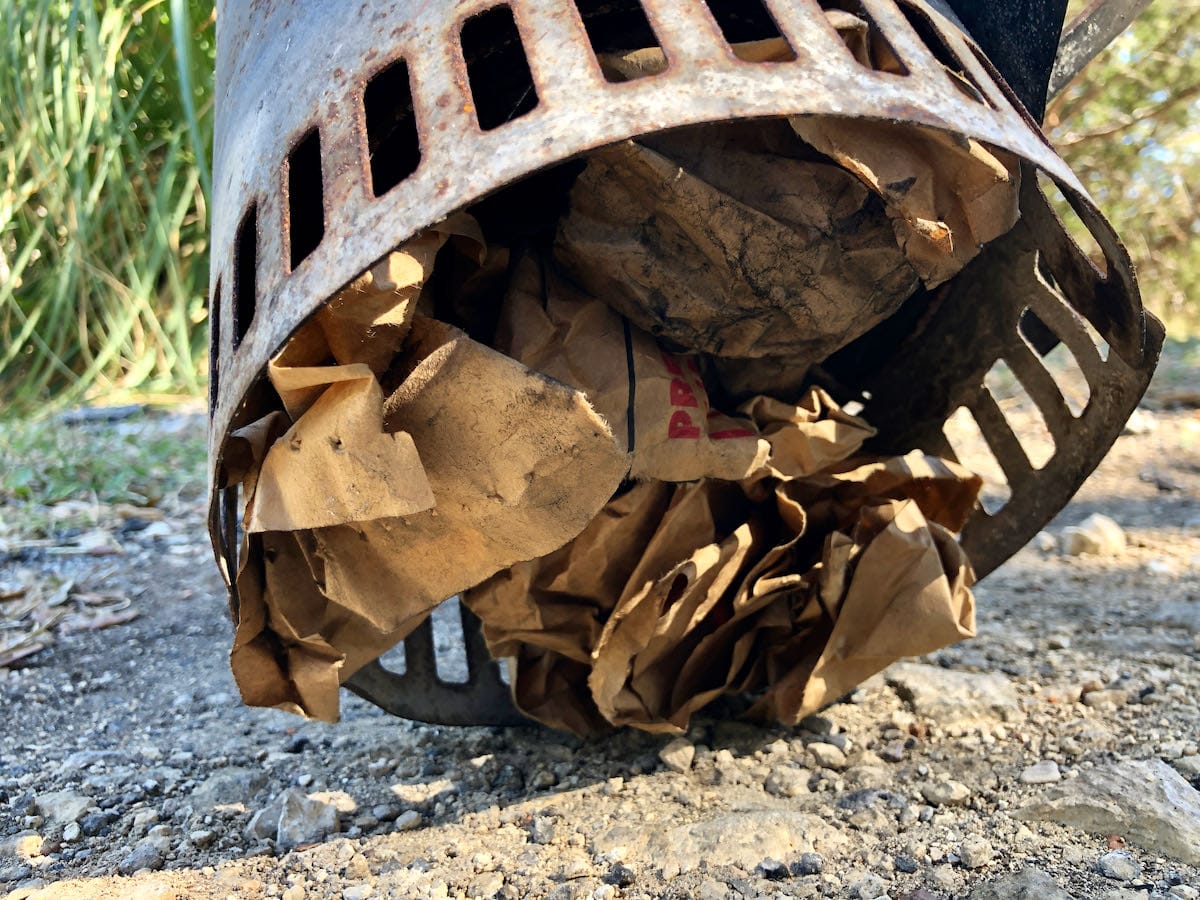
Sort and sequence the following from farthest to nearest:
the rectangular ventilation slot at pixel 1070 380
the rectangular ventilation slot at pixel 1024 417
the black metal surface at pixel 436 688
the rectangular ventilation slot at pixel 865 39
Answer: the rectangular ventilation slot at pixel 1070 380
the rectangular ventilation slot at pixel 1024 417
the black metal surface at pixel 436 688
the rectangular ventilation slot at pixel 865 39

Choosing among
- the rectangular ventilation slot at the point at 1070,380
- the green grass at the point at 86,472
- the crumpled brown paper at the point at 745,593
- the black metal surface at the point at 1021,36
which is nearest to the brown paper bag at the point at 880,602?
the crumpled brown paper at the point at 745,593

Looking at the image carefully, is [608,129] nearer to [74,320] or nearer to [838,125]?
[838,125]

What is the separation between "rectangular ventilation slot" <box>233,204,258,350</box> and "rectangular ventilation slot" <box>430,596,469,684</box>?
0.87 m

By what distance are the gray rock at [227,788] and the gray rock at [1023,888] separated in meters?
0.97

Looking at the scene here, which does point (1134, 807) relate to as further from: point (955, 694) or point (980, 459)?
point (980, 459)

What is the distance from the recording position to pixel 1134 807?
50.4 inches

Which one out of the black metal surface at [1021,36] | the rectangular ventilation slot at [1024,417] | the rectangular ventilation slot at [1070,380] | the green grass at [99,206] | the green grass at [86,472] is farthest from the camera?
the rectangular ventilation slot at [1070,380]

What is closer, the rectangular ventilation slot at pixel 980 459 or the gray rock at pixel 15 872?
the gray rock at pixel 15 872

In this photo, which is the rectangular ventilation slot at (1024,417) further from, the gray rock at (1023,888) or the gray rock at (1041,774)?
the gray rock at (1023,888)

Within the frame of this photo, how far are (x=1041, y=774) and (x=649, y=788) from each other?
0.52 metres

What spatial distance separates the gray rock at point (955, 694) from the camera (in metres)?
1.62

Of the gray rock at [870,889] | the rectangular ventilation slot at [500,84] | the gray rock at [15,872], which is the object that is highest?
the rectangular ventilation slot at [500,84]

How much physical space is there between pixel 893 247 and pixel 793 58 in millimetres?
371

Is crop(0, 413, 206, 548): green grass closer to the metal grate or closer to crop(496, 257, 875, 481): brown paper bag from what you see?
the metal grate
